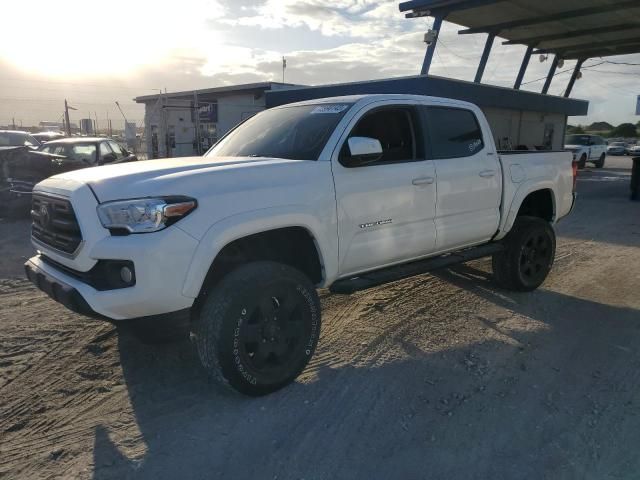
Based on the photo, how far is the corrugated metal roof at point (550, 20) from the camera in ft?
57.8

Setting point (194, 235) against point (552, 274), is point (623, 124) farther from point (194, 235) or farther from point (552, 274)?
point (194, 235)

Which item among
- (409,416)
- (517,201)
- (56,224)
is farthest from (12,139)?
(409,416)

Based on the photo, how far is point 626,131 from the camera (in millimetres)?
69062

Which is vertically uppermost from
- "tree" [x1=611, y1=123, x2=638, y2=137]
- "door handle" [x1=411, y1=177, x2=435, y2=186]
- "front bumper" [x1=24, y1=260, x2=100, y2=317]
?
"tree" [x1=611, y1=123, x2=638, y2=137]

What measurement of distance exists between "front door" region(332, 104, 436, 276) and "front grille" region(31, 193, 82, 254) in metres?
Result: 1.78

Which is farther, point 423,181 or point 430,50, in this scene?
point 430,50

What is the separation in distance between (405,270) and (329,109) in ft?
4.91

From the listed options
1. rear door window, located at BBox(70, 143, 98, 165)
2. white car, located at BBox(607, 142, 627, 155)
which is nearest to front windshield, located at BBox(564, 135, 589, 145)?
white car, located at BBox(607, 142, 627, 155)

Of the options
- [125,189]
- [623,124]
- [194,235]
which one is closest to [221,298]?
[194,235]

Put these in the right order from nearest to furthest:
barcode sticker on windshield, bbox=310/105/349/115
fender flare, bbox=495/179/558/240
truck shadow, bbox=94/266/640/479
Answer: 1. truck shadow, bbox=94/266/640/479
2. barcode sticker on windshield, bbox=310/105/349/115
3. fender flare, bbox=495/179/558/240

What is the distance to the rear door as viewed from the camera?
4.57m

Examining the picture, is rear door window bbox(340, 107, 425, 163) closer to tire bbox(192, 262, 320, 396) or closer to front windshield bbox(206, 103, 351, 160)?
front windshield bbox(206, 103, 351, 160)

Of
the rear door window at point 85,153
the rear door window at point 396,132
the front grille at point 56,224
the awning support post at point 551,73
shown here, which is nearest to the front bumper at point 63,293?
the front grille at point 56,224

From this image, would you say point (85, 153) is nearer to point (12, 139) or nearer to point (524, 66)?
point (12, 139)
